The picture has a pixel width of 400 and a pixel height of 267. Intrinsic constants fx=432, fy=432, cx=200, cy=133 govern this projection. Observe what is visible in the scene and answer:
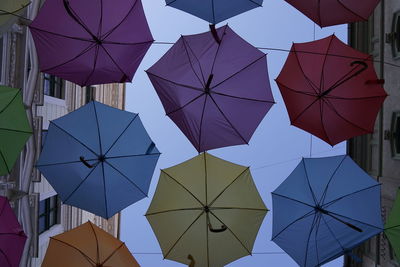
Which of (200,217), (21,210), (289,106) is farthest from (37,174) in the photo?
(289,106)

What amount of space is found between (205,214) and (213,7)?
507 cm

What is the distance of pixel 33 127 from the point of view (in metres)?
13.0

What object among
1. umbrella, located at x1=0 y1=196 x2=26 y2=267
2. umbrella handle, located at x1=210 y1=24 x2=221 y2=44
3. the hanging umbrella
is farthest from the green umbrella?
the hanging umbrella

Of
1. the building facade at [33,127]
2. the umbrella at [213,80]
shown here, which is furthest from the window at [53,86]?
the umbrella at [213,80]

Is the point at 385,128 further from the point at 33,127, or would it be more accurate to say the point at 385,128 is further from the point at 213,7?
the point at 33,127

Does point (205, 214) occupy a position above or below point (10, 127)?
below

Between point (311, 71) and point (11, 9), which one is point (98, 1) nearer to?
point (11, 9)

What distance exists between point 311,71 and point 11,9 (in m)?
7.22

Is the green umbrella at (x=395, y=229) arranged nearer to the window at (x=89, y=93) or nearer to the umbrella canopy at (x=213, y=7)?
the umbrella canopy at (x=213, y=7)

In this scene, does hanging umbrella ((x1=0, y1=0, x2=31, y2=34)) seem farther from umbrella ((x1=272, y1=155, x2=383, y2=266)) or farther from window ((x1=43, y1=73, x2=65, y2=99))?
umbrella ((x1=272, y1=155, x2=383, y2=266))

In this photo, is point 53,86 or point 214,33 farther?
point 53,86

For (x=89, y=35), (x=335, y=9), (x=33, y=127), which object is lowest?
(x=33, y=127)

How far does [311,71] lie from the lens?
10.8m

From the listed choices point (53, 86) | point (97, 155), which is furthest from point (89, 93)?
point (97, 155)
